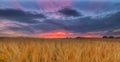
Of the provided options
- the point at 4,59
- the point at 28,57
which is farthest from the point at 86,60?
the point at 4,59

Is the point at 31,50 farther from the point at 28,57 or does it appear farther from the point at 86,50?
the point at 86,50

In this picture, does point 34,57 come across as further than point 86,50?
No

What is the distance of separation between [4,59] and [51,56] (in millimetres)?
610

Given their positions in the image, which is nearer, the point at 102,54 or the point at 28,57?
the point at 28,57

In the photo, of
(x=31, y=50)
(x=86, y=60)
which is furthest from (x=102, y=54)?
(x=31, y=50)

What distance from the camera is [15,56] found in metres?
4.43

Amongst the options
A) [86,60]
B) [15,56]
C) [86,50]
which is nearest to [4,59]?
[15,56]

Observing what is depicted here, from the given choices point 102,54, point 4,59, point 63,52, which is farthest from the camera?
point 102,54

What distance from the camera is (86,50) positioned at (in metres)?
4.95

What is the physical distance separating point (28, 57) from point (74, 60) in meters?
0.60

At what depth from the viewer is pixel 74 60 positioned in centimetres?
421

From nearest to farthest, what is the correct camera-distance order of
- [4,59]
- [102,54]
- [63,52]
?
1. [4,59]
2. [63,52]
3. [102,54]

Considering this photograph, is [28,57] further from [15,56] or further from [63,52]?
[63,52]

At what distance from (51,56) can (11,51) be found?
2.05 ft
